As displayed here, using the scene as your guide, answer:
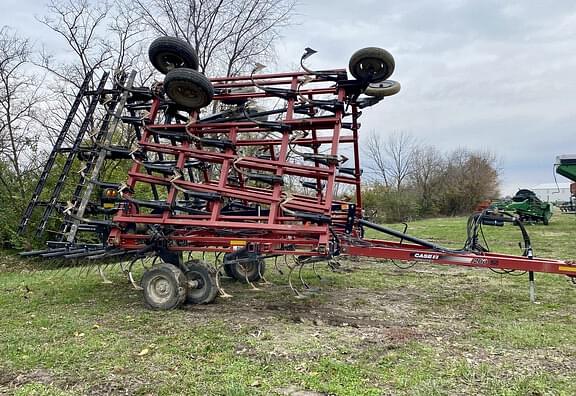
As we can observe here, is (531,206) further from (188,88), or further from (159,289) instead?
(159,289)

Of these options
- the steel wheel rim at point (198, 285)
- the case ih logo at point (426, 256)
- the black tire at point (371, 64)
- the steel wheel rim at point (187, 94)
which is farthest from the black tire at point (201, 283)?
the black tire at point (371, 64)

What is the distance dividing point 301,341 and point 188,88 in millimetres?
3277

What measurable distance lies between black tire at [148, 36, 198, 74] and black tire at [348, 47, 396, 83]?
218 cm

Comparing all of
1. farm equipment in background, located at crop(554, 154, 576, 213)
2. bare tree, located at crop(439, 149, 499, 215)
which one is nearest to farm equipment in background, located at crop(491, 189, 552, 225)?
farm equipment in background, located at crop(554, 154, 576, 213)

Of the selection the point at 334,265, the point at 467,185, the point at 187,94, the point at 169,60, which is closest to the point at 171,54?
the point at 169,60

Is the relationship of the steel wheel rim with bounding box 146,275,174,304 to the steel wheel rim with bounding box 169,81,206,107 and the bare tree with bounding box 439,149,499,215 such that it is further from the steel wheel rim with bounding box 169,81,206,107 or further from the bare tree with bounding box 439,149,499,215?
the bare tree with bounding box 439,149,499,215

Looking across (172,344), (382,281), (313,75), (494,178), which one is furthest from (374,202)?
(172,344)

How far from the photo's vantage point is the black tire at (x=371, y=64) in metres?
5.50

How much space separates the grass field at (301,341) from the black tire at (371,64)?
2.87 metres

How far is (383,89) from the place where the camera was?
6141mm

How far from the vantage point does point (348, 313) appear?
18.2ft

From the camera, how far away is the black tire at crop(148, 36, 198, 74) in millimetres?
6102

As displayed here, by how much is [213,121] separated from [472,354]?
162 inches

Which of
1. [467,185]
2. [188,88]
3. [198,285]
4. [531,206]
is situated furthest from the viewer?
[467,185]
